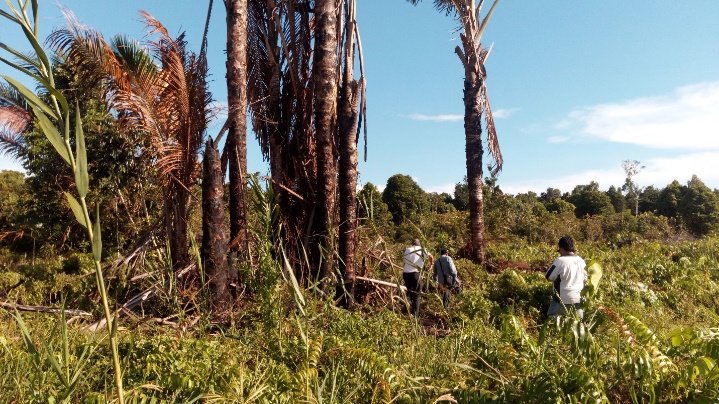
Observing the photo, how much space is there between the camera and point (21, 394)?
1.98 m

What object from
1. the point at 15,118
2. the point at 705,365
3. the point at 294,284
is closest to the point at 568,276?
the point at 705,365

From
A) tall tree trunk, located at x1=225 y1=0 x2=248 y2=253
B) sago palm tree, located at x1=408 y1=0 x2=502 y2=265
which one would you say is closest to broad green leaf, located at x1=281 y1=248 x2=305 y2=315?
tall tree trunk, located at x1=225 y1=0 x2=248 y2=253

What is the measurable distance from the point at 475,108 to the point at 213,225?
695cm

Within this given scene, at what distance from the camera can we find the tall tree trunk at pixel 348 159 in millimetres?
5684

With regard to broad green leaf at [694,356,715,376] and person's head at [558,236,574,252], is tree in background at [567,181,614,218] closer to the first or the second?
person's head at [558,236,574,252]

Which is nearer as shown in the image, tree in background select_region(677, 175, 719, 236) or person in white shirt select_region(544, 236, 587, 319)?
person in white shirt select_region(544, 236, 587, 319)

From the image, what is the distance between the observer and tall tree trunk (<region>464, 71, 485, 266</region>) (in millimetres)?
10367

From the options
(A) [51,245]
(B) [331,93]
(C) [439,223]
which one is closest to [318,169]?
(B) [331,93]

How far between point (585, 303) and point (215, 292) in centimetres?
342

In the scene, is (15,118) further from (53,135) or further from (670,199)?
(670,199)

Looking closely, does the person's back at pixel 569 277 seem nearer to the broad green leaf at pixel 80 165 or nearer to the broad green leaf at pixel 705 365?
the broad green leaf at pixel 705 365

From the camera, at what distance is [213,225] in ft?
16.1

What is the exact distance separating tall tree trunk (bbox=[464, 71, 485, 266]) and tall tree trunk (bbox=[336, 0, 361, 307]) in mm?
4656

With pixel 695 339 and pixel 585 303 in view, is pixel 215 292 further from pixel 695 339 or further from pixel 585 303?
pixel 695 339
